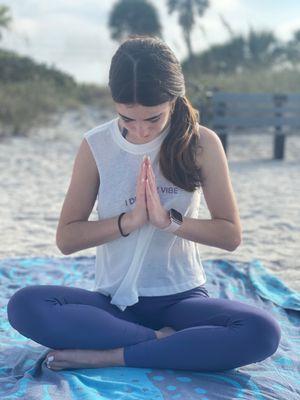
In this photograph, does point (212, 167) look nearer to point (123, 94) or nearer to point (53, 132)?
point (123, 94)

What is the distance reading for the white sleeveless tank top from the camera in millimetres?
2414

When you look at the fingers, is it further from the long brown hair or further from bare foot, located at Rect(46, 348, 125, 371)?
bare foot, located at Rect(46, 348, 125, 371)

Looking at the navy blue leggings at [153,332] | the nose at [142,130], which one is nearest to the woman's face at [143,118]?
the nose at [142,130]

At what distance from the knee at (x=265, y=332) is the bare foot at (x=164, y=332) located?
0.31m

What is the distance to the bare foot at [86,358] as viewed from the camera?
231 cm

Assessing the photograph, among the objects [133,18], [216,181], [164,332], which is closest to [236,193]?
[216,181]

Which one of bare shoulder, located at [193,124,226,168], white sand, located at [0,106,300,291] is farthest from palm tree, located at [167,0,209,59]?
bare shoulder, located at [193,124,226,168]

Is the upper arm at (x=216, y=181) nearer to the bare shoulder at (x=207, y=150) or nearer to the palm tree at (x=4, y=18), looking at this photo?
the bare shoulder at (x=207, y=150)

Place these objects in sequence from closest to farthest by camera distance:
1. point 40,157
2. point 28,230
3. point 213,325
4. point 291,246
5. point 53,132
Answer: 1. point 213,325
2. point 291,246
3. point 28,230
4. point 40,157
5. point 53,132

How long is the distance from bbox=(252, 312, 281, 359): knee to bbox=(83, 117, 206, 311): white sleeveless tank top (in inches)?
12.4

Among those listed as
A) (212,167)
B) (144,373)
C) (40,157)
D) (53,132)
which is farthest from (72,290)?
(53,132)

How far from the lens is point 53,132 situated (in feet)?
39.8

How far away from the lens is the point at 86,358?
2.32 meters

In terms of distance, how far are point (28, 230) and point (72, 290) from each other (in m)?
2.54
